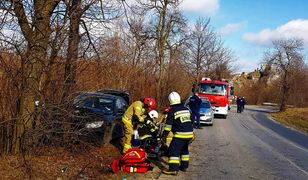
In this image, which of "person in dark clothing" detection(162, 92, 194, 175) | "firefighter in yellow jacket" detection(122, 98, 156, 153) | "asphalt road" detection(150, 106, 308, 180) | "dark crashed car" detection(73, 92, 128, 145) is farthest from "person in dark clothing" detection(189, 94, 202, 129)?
"person in dark clothing" detection(162, 92, 194, 175)

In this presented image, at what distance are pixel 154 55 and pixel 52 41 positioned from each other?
2298 cm

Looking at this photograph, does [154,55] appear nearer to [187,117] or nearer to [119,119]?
[119,119]

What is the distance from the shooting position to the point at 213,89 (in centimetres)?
2944

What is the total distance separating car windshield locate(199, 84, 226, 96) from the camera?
95.7ft

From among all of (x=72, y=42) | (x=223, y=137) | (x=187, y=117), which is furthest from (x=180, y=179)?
(x=223, y=137)

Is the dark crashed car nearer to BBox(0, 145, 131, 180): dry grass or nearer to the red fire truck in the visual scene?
BBox(0, 145, 131, 180): dry grass

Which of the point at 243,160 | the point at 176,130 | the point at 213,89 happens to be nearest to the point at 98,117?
the point at 176,130

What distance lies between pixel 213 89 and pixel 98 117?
19131 mm

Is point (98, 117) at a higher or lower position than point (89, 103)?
lower

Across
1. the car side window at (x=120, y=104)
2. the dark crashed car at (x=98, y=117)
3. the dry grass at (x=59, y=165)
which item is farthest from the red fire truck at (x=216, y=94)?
the dry grass at (x=59, y=165)

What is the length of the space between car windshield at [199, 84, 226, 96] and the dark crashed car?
15.6 m

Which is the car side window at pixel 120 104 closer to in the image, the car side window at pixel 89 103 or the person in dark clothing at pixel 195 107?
the car side window at pixel 89 103

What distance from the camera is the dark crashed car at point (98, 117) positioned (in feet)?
31.5

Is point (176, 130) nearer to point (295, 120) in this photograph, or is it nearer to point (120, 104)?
point (120, 104)
